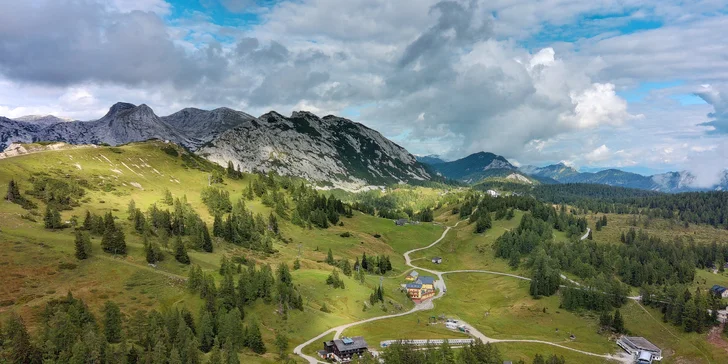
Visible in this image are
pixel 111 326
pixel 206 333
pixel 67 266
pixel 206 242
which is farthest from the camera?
pixel 206 242

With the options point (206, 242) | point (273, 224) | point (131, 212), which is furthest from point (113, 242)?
point (273, 224)

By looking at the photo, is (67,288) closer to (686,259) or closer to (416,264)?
(416,264)

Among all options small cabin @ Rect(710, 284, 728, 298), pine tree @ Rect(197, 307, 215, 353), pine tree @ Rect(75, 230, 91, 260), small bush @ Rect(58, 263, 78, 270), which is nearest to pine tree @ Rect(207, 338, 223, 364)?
pine tree @ Rect(197, 307, 215, 353)

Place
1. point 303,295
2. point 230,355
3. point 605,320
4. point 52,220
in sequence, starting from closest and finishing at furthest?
point 230,355 < point 303,295 < point 605,320 < point 52,220

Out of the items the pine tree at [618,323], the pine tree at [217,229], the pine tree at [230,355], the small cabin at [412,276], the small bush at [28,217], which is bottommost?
the pine tree at [618,323]

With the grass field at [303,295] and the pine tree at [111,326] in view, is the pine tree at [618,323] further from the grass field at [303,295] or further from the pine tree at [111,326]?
the pine tree at [111,326]

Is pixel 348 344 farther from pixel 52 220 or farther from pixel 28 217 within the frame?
pixel 28 217

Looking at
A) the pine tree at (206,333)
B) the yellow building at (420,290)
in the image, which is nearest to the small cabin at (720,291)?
the yellow building at (420,290)

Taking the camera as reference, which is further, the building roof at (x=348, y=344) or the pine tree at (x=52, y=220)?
the pine tree at (x=52, y=220)

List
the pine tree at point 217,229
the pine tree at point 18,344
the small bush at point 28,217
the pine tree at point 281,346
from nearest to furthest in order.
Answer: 1. the pine tree at point 18,344
2. the pine tree at point 281,346
3. the small bush at point 28,217
4. the pine tree at point 217,229

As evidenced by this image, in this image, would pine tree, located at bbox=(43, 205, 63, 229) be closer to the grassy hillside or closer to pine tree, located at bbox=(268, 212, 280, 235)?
the grassy hillside
